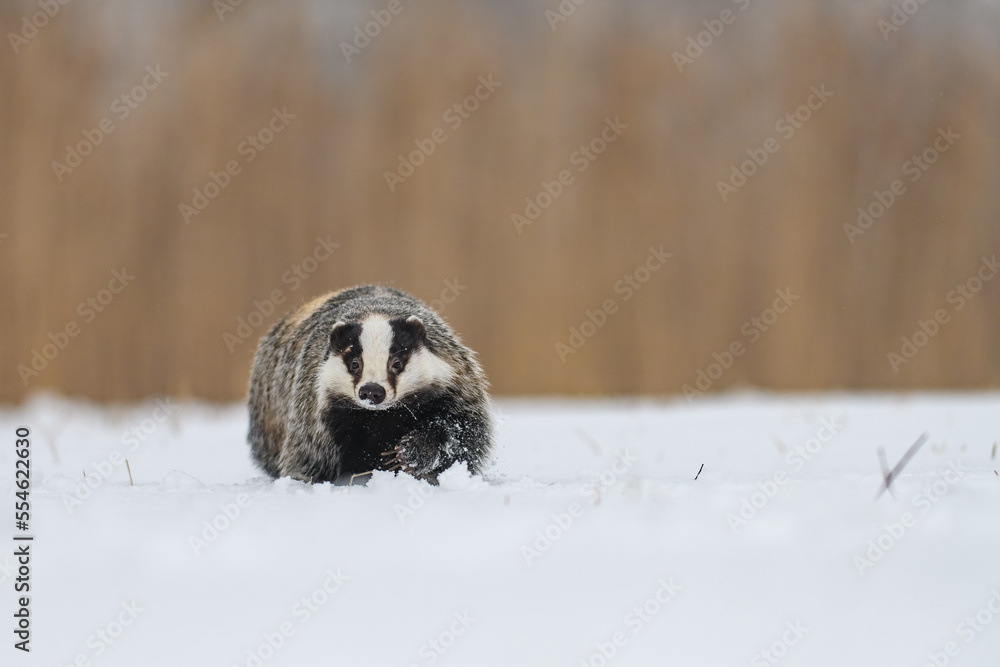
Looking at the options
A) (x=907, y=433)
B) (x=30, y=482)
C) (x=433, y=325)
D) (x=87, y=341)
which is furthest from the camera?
(x=87, y=341)

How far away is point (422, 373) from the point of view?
3.23 metres

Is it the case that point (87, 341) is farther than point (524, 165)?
No

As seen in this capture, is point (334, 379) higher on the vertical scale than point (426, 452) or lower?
higher

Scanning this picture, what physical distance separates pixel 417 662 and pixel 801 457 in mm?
2133

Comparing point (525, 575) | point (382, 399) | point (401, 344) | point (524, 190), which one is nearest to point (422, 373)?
point (401, 344)

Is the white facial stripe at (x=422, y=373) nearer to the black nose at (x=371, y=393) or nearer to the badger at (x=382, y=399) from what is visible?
the badger at (x=382, y=399)

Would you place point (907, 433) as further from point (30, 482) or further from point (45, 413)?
point (45, 413)

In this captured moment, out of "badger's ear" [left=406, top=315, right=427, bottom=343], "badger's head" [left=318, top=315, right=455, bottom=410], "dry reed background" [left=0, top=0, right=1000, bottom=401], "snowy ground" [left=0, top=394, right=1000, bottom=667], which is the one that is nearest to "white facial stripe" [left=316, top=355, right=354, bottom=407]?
"badger's head" [left=318, top=315, right=455, bottom=410]

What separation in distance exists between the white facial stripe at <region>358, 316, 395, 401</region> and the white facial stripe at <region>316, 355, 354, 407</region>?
0.08 m

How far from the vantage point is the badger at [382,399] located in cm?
313

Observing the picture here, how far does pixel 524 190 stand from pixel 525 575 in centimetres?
637

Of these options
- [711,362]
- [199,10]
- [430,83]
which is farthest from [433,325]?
[199,10]

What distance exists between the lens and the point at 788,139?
320 inches

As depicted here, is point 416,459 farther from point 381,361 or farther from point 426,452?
point 381,361
